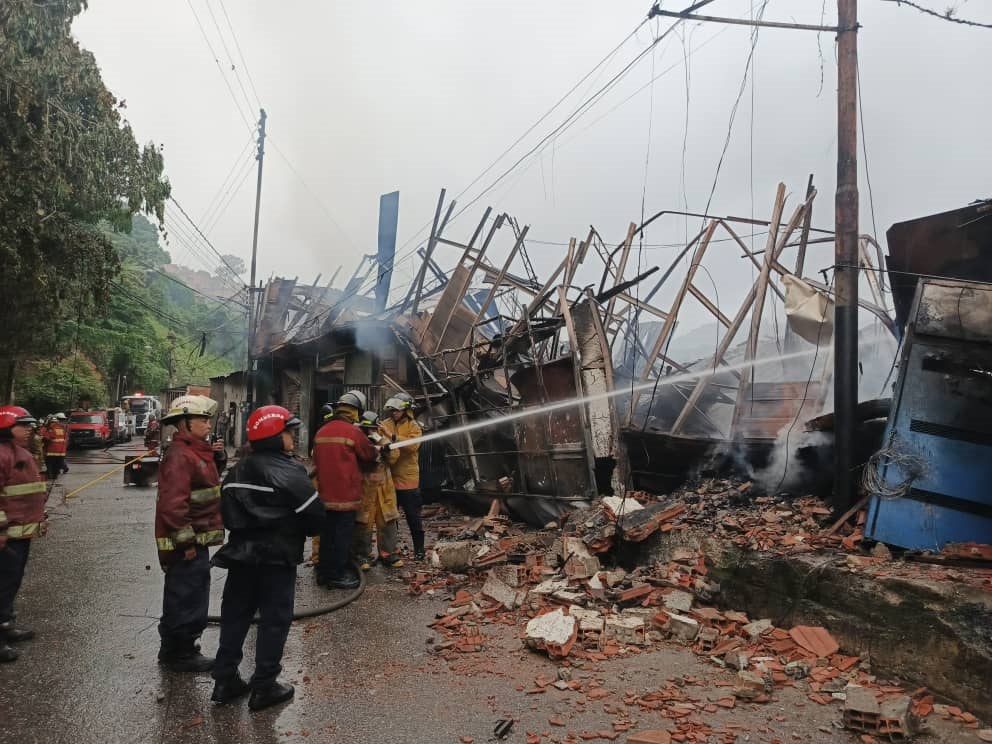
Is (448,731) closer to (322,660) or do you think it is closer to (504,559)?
(322,660)

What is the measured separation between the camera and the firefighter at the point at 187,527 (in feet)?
12.6

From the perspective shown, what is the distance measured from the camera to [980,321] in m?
4.74

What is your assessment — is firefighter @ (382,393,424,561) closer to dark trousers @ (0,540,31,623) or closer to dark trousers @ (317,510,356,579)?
dark trousers @ (317,510,356,579)

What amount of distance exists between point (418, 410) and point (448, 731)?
7452mm

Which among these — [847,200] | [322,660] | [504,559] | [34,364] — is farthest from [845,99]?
[34,364]

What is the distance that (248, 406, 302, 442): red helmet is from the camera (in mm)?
3701

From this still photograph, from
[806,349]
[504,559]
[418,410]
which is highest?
[806,349]

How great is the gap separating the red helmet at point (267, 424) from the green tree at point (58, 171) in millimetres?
6722

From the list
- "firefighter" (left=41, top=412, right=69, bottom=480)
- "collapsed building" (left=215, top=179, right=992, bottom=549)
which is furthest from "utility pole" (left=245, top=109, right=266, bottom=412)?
"collapsed building" (left=215, top=179, right=992, bottom=549)

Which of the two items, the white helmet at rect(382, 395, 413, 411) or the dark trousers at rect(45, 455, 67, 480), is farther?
the dark trousers at rect(45, 455, 67, 480)

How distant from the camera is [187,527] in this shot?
3895 mm

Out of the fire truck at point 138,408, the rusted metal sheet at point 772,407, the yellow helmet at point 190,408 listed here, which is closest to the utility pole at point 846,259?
the rusted metal sheet at point 772,407

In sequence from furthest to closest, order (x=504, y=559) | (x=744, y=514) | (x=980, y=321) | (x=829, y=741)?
Result: (x=504, y=559) < (x=744, y=514) < (x=980, y=321) < (x=829, y=741)

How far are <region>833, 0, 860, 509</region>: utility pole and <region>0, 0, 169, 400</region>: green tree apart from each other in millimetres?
9346
